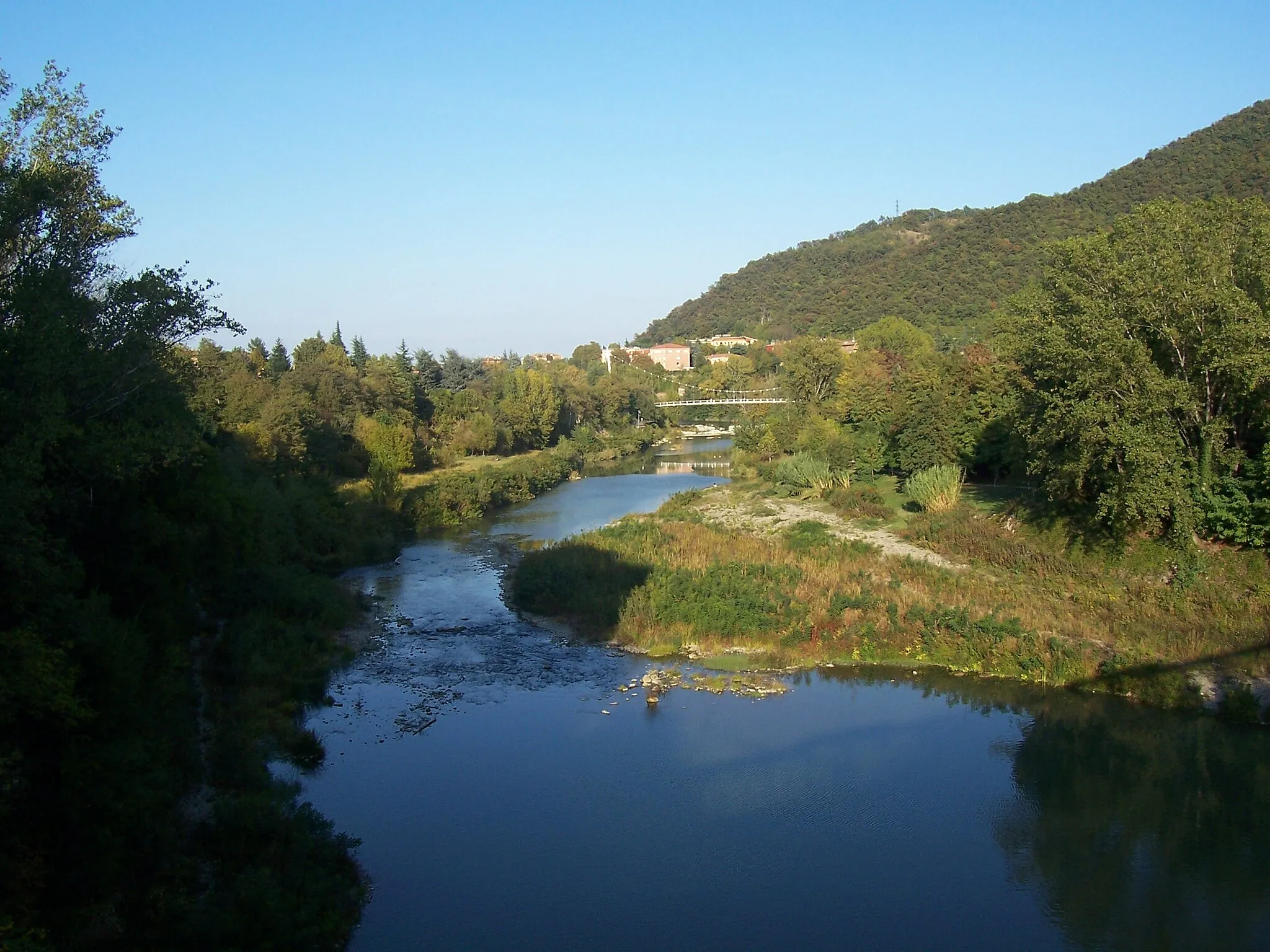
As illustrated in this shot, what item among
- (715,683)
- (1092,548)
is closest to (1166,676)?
(1092,548)

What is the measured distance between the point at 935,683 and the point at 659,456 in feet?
141

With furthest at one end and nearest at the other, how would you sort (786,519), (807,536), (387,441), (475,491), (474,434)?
(474,434), (387,441), (475,491), (786,519), (807,536)

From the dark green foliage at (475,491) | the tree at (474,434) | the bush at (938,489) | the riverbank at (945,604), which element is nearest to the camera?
the riverbank at (945,604)

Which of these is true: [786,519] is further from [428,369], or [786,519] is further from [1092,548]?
[428,369]

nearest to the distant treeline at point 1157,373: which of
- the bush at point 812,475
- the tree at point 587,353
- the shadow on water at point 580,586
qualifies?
the shadow on water at point 580,586

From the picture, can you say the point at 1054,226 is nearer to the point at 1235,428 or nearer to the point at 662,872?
the point at 1235,428

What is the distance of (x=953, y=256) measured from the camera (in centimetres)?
10569

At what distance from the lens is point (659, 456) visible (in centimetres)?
5988

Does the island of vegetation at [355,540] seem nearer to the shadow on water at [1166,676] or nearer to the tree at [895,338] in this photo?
the shadow on water at [1166,676]

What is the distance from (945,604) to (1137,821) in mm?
6547

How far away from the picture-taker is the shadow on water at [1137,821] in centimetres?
1055

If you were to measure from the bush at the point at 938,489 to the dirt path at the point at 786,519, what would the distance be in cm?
144

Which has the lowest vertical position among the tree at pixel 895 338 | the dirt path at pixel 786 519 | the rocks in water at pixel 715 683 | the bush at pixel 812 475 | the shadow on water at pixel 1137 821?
the shadow on water at pixel 1137 821

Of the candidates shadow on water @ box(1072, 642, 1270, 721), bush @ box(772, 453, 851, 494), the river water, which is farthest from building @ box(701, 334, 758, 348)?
the river water
